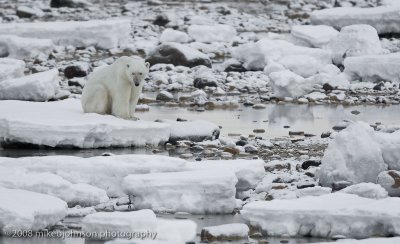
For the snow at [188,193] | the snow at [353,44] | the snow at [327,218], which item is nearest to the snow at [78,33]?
the snow at [353,44]

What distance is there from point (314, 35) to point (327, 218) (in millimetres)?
13244

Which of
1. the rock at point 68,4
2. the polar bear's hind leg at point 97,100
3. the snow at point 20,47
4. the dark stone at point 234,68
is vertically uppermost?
the polar bear's hind leg at point 97,100

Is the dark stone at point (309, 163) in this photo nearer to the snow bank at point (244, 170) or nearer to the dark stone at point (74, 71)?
the snow bank at point (244, 170)

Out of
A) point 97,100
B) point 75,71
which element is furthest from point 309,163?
point 75,71

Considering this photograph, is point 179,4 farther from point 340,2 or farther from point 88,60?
point 88,60

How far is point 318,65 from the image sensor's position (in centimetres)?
1819

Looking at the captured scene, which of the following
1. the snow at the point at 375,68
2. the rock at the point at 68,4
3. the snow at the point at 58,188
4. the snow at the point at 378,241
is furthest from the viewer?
the rock at the point at 68,4

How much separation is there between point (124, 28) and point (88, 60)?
238 centimetres

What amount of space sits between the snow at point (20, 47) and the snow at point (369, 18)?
6649mm

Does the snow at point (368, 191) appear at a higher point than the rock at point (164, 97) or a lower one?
higher

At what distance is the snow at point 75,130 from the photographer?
11.3 meters

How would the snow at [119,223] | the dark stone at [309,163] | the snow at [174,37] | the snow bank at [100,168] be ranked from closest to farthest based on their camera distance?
the snow at [119,223]
the snow bank at [100,168]
the dark stone at [309,163]
the snow at [174,37]

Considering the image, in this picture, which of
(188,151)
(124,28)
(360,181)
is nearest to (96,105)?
(188,151)

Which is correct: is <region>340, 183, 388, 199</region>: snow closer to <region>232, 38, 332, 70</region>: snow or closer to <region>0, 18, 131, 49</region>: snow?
<region>232, 38, 332, 70</region>: snow
